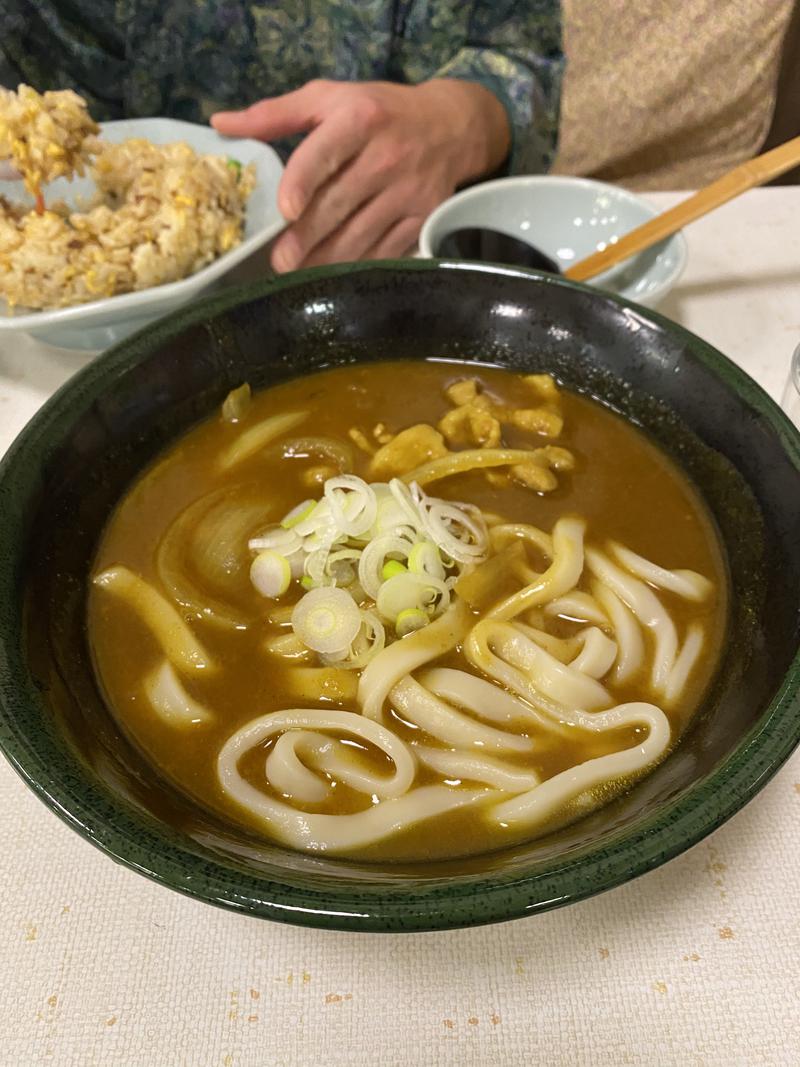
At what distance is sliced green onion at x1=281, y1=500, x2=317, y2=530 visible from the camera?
1.57m

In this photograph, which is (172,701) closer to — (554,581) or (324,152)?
(554,581)

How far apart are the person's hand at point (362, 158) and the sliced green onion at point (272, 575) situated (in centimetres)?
113

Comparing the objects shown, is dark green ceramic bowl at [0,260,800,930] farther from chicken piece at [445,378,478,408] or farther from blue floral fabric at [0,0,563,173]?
blue floral fabric at [0,0,563,173]

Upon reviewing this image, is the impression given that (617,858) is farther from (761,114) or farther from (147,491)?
(761,114)

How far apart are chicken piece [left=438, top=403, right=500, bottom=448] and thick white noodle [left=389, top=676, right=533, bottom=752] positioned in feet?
2.17

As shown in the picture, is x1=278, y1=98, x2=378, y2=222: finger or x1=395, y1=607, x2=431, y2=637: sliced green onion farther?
x1=278, y1=98, x2=378, y2=222: finger

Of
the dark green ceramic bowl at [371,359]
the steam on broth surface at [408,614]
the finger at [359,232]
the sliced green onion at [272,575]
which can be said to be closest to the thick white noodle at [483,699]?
the steam on broth surface at [408,614]

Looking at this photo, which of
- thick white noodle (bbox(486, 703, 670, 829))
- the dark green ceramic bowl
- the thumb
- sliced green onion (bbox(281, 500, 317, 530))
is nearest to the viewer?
the dark green ceramic bowl

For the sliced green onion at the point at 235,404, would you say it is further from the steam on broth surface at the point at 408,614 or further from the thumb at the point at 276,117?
the thumb at the point at 276,117

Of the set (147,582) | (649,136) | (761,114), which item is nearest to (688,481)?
(147,582)

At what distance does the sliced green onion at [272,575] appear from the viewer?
4.96 ft

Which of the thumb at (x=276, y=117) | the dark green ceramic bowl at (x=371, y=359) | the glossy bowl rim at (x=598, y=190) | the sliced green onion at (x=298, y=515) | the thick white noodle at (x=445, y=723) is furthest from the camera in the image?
the thumb at (x=276, y=117)

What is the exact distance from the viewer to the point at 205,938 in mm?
1179

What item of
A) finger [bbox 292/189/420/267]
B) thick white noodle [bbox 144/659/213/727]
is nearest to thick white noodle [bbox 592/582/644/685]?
thick white noodle [bbox 144/659/213/727]
